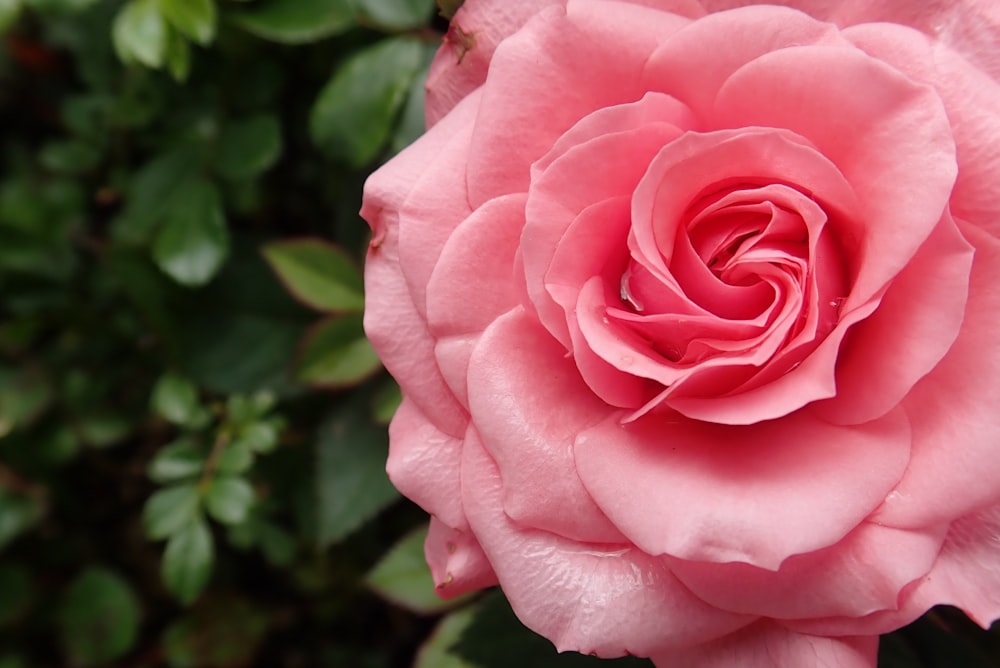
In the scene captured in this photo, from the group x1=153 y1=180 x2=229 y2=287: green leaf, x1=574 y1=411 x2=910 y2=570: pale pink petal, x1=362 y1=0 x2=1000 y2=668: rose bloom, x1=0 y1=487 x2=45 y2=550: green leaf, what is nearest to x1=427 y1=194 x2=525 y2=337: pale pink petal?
x1=362 y1=0 x2=1000 y2=668: rose bloom

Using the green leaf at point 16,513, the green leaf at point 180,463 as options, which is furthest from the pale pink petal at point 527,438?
the green leaf at point 16,513

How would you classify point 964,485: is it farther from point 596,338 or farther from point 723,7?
point 723,7

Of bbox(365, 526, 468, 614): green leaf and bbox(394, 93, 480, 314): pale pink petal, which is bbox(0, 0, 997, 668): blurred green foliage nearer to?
bbox(365, 526, 468, 614): green leaf

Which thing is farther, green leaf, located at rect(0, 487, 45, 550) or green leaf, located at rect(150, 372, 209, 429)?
green leaf, located at rect(0, 487, 45, 550)

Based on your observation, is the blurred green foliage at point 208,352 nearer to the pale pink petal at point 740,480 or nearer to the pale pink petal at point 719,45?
the pale pink petal at point 740,480

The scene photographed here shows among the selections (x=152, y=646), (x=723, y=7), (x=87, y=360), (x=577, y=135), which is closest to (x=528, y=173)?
(x=577, y=135)

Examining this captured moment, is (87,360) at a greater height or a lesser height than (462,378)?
lesser

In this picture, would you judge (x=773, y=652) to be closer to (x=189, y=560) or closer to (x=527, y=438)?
(x=527, y=438)
